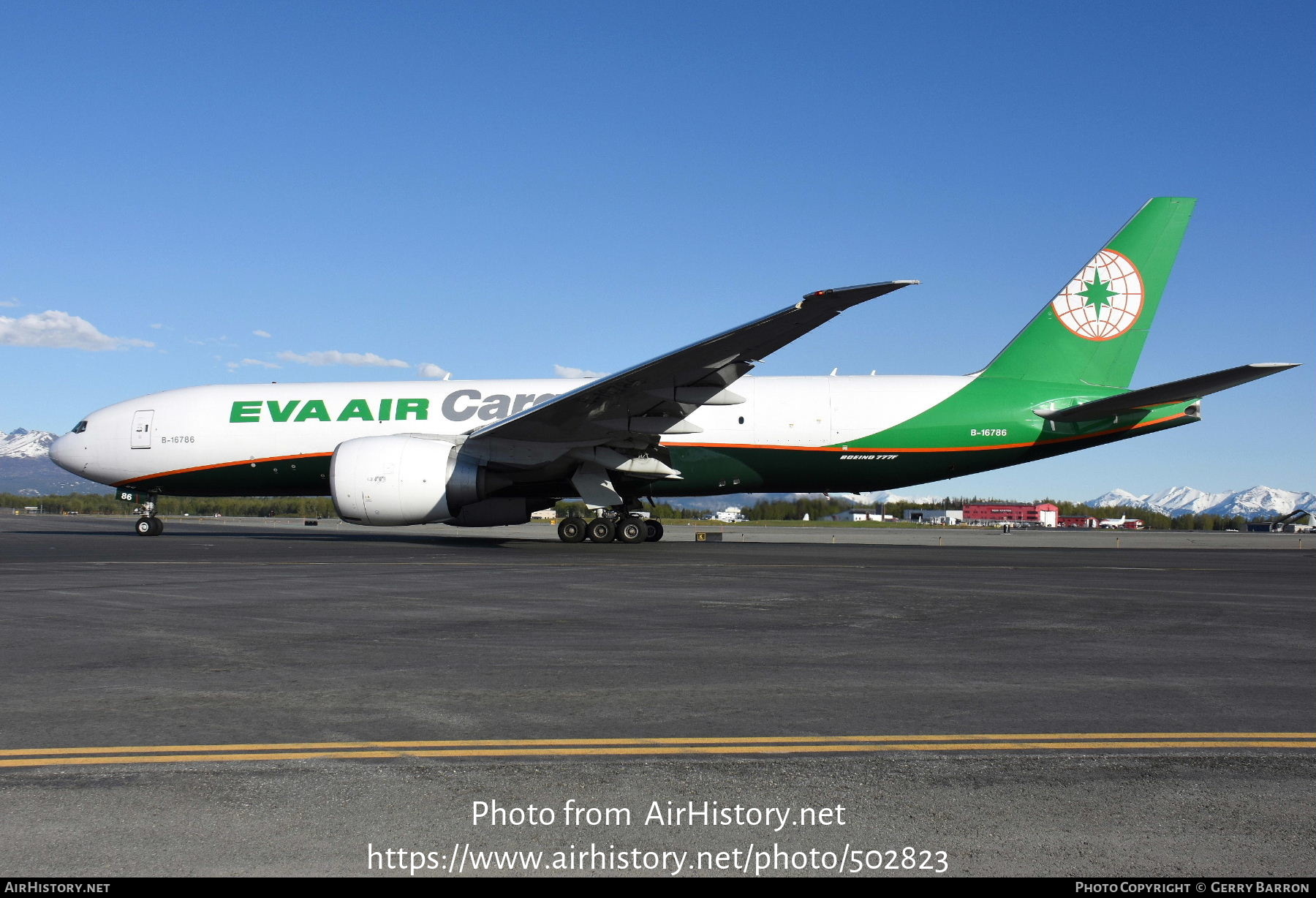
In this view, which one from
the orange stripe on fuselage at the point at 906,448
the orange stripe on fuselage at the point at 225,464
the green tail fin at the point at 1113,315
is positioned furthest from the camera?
the orange stripe on fuselage at the point at 225,464

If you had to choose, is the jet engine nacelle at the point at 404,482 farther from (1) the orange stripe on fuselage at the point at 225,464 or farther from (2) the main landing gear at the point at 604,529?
(1) the orange stripe on fuselage at the point at 225,464

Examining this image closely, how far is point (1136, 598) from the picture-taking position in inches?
394

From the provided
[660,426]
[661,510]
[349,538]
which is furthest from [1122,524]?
[349,538]

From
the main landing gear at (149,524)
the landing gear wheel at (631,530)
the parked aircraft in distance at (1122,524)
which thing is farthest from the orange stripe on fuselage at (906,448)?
the parked aircraft in distance at (1122,524)

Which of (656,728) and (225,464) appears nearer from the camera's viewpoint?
(656,728)

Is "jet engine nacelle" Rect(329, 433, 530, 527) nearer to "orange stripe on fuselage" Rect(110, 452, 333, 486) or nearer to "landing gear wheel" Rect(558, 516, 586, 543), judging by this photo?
"landing gear wheel" Rect(558, 516, 586, 543)

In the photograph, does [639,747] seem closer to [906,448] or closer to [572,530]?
[572,530]

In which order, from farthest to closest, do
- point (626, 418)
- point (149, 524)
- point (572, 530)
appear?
point (149, 524), point (572, 530), point (626, 418)

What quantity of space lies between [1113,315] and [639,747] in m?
20.9

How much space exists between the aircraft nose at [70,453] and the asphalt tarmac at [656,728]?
1664 cm

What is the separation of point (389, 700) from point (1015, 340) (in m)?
19.7

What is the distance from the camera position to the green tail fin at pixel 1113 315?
69.7ft

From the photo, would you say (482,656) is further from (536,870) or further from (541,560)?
(541,560)

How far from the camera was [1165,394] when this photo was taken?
18625 mm
